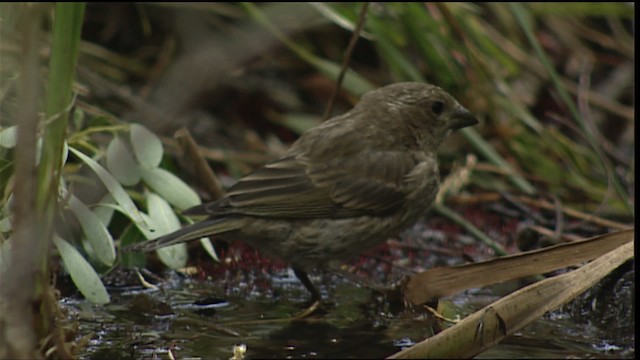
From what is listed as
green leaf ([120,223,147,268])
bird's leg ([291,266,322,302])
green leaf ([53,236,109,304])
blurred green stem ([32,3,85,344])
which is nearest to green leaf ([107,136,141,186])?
green leaf ([120,223,147,268])

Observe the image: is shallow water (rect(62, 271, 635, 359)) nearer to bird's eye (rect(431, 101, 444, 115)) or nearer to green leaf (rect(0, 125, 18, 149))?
green leaf (rect(0, 125, 18, 149))

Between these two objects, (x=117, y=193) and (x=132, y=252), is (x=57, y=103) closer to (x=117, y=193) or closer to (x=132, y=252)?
(x=117, y=193)

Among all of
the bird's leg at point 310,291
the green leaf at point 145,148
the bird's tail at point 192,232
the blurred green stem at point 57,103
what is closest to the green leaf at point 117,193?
the bird's tail at point 192,232

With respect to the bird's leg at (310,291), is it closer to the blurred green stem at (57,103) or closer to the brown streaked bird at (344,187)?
the brown streaked bird at (344,187)

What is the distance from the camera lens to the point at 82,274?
10.9 ft

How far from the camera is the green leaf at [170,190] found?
3.94m

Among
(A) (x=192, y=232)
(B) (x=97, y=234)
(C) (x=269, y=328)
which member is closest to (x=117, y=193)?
(B) (x=97, y=234)

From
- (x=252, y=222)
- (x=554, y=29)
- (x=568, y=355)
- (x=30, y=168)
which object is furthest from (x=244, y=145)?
(x=30, y=168)

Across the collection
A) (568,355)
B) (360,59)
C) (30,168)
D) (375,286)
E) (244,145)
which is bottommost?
(568,355)

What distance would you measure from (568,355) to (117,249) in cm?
166

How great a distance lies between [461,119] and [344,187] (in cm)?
64

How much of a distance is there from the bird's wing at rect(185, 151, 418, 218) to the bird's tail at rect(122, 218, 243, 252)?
0.13 feet

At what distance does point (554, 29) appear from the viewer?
6727mm

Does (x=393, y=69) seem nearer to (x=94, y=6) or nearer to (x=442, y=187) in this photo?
(x=442, y=187)
